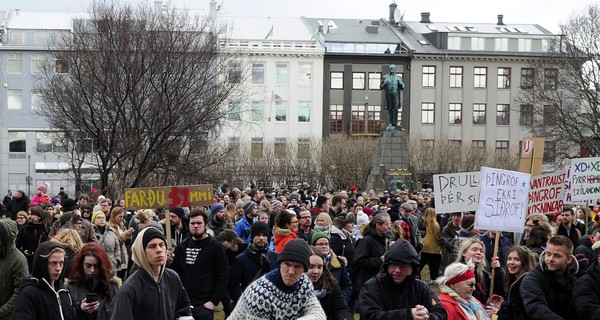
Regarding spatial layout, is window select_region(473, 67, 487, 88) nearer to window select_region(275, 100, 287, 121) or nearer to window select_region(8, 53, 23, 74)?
window select_region(275, 100, 287, 121)

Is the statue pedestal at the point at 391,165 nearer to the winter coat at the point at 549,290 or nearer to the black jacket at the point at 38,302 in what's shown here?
the winter coat at the point at 549,290

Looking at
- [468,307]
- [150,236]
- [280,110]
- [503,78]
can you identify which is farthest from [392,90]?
[150,236]

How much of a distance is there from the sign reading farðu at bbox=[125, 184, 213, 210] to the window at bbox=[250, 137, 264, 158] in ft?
178

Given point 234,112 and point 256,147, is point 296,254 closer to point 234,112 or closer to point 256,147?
point 234,112

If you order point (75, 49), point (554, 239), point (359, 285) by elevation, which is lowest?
point (359, 285)

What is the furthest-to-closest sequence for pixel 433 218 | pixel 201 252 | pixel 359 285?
pixel 433 218
pixel 359 285
pixel 201 252

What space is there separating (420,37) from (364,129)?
8579 mm

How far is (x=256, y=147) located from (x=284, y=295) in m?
64.4

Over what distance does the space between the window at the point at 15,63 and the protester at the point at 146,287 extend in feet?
225

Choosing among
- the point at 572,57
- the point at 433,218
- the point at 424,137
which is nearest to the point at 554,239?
the point at 433,218

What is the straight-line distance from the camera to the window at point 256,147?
6877cm

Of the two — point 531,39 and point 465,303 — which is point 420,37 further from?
point 465,303

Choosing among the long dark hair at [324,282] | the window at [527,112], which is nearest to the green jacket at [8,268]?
the long dark hair at [324,282]

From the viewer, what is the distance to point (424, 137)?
252 feet
